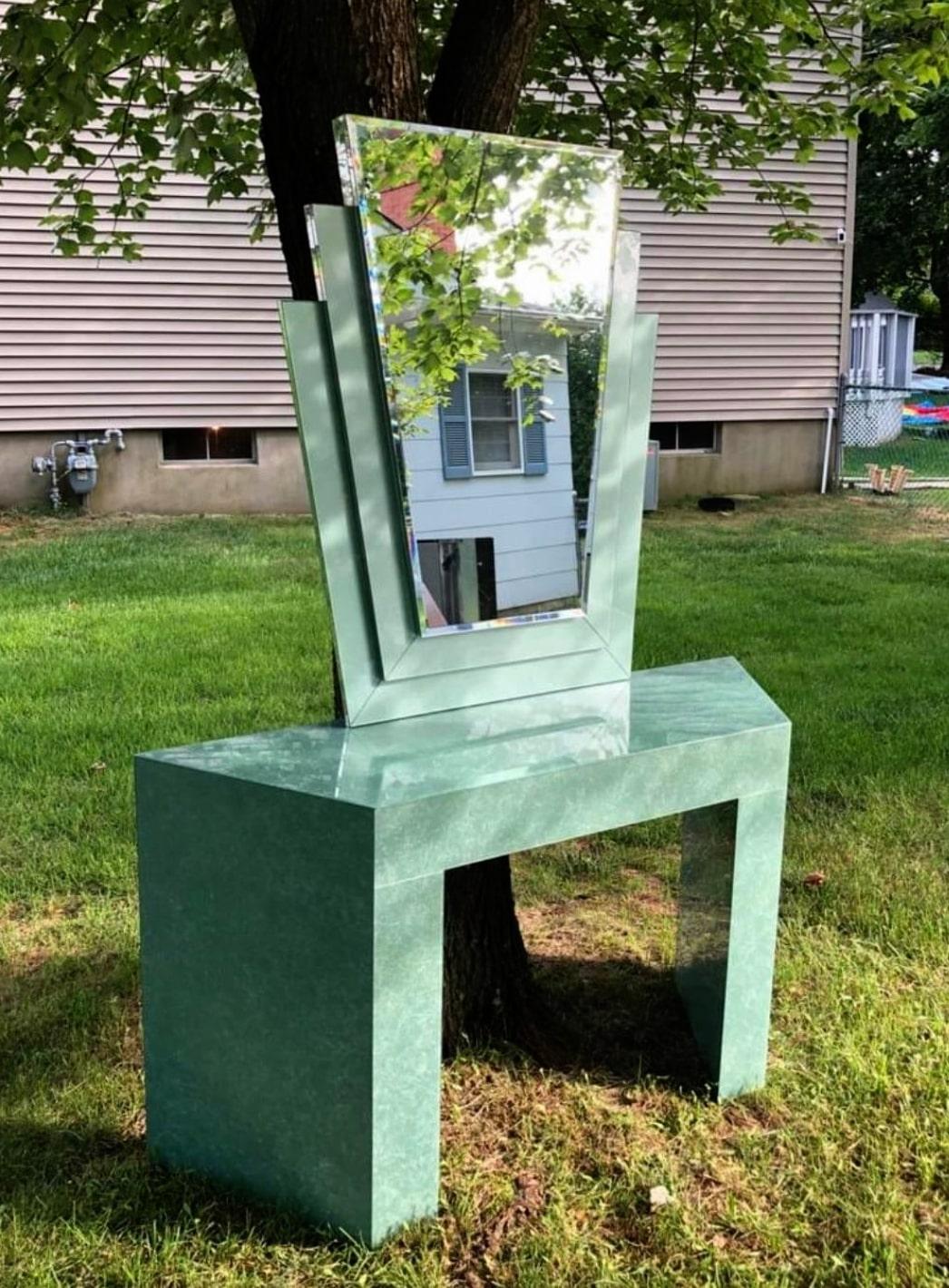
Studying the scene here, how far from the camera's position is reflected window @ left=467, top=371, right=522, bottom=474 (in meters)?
2.57

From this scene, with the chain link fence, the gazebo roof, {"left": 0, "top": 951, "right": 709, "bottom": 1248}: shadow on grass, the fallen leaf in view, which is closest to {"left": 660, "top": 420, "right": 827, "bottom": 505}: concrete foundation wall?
the chain link fence

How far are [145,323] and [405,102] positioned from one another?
382 inches

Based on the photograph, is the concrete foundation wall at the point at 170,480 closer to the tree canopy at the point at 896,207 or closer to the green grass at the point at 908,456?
the green grass at the point at 908,456

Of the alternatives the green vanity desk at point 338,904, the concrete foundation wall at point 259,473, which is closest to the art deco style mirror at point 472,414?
the green vanity desk at point 338,904

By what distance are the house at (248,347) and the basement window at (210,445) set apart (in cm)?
2

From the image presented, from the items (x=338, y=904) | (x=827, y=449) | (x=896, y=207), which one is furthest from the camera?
(x=896, y=207)

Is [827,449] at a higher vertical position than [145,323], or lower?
lower

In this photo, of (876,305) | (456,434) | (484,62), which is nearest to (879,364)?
(876,305)

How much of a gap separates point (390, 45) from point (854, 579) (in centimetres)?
701

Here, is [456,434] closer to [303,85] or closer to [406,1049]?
[303,85]

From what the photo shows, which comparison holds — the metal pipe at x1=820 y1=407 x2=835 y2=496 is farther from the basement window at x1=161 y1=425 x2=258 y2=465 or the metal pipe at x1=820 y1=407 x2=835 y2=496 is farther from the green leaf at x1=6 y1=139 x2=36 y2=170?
the green leaf at x1=6 y1=139 x2=36 y2=170

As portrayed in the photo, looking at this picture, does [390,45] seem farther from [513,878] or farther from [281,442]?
[281,442]

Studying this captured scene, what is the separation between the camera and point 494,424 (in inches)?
103

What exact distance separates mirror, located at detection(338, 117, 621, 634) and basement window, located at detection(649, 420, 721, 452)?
1157 centimetres
